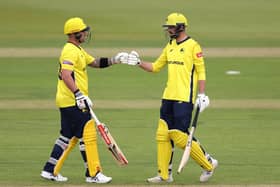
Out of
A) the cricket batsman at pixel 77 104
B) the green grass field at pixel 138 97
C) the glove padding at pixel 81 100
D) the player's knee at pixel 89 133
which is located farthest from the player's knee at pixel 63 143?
the glove padding at pixel 81 100

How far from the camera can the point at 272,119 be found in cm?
1689

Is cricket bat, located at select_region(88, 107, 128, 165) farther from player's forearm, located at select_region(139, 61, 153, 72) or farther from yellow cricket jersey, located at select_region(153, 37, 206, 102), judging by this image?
player's forearm, located at select_region(139, 61, 153, 72)

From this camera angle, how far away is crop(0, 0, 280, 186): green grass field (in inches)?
507

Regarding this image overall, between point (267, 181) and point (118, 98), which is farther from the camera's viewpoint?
point (118, 98)

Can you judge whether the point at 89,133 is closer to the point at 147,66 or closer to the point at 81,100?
the point at 81,100

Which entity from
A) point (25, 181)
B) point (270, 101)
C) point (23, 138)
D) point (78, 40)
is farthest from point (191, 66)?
point (270, 101)

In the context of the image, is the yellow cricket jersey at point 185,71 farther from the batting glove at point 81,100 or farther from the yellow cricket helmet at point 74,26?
the yellow cricket helmet at point 74,26

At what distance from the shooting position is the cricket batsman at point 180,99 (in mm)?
11750

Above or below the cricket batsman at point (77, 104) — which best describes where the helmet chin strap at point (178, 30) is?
above

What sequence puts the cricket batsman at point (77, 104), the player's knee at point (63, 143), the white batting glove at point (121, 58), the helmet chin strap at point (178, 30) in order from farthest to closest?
the white batting glove at point (121, 58)
the player's knee at point (63, 143)
the helmet chin strap at point (178, 30)
the cricket batsman at point (77, 104)

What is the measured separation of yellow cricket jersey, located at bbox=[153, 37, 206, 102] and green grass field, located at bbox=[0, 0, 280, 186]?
1012 mm

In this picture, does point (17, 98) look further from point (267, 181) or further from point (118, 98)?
point (267, 181)

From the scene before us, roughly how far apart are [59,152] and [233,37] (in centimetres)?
2011

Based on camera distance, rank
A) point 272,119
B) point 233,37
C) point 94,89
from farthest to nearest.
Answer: point 233,37, point 94,89, point 272,119
